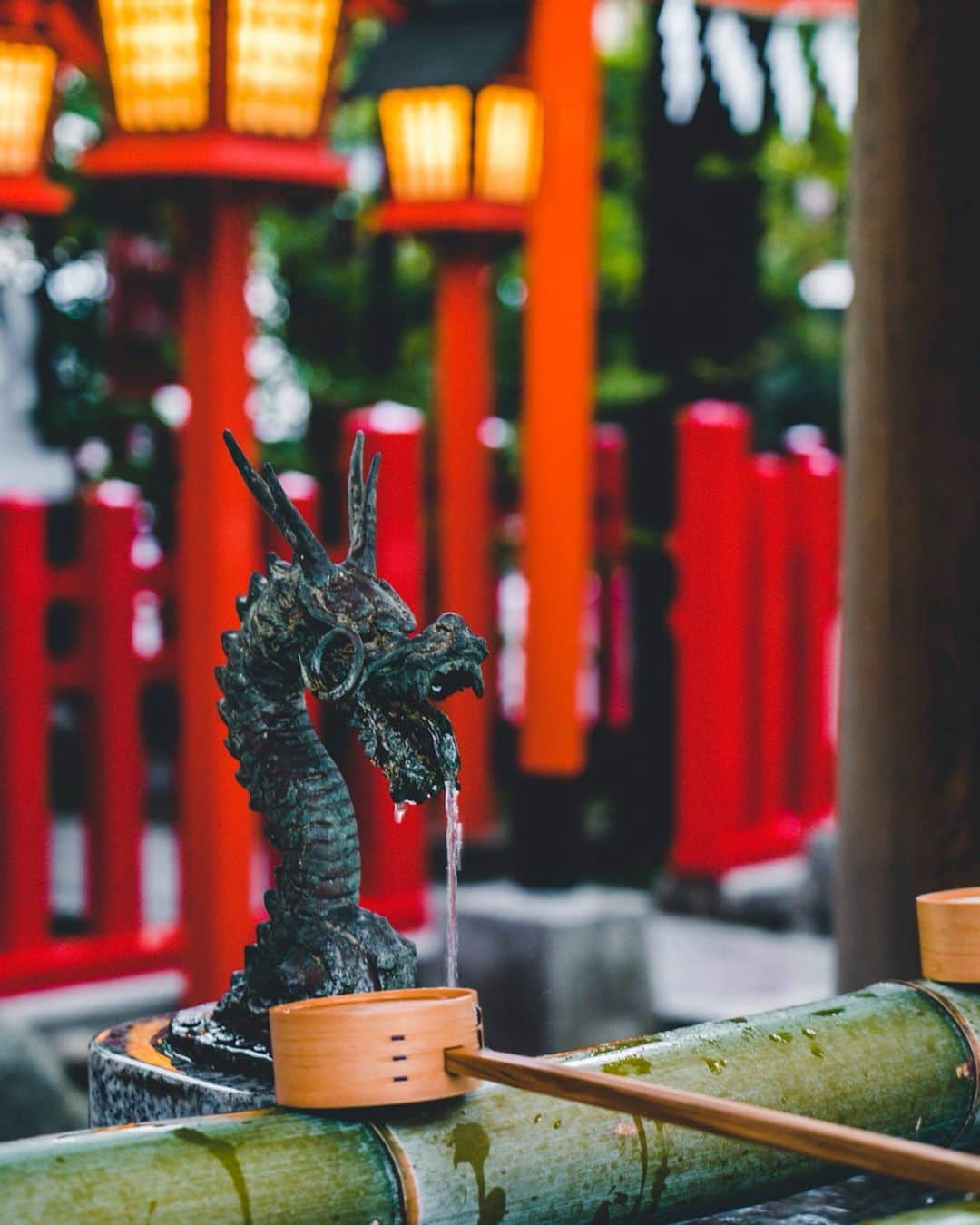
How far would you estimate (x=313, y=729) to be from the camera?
220cm

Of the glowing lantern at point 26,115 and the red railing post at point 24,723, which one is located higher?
the glowing lantern at point 26,115

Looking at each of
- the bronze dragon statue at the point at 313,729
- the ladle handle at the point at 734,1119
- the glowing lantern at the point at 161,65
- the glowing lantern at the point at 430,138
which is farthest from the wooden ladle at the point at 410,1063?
the glowing lantern at the point at 430,138

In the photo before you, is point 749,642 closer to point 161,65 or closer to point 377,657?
point 161,65

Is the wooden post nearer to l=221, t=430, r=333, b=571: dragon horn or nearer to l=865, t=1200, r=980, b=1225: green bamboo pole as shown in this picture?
l=221, t=430, r=333, b=571: dragon horn

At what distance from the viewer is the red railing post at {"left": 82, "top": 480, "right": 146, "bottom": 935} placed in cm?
500

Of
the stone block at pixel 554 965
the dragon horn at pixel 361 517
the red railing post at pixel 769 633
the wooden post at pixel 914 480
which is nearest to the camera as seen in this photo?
the dragon horn at pixel 361 517

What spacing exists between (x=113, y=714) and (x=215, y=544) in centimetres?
90

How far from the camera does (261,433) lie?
1227 centimetres

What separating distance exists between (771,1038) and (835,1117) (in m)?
0.11

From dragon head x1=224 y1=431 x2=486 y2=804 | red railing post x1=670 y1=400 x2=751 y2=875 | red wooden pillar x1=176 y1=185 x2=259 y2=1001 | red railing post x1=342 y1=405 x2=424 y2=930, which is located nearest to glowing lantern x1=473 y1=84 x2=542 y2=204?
red railing post x1=670 y1=400 x2=751 y2=875

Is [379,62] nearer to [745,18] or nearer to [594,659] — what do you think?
[745,18]

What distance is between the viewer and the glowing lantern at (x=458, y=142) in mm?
6621

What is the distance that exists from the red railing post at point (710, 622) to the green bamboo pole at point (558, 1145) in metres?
4.43

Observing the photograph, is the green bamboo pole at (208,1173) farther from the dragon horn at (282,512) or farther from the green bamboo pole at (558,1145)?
the dragon horn at (282,512)
